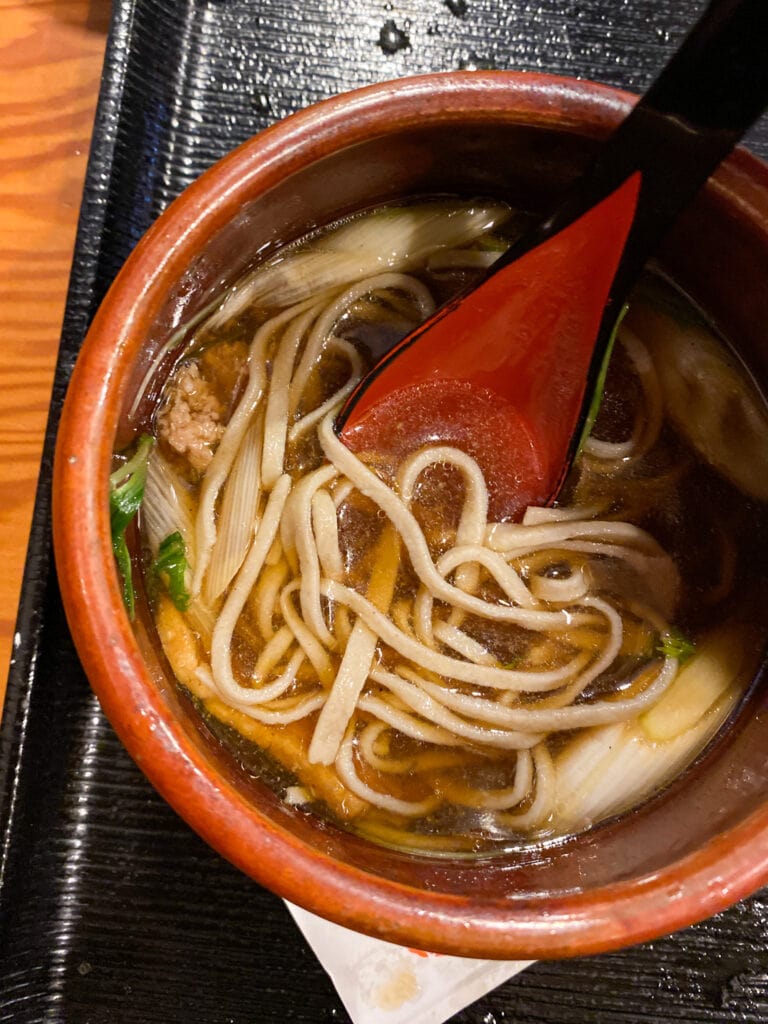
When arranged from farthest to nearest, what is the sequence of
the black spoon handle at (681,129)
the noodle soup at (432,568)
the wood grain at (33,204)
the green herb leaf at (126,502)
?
the wood grain at (33,204) → the noodle soup at (432,568) → the green herb leaf at (126,502) → the black spoon handle at (681,129)

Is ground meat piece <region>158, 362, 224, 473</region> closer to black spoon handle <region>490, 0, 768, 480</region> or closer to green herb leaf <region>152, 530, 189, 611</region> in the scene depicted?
green herb leaf <region>152, 530, 189, 611</region>

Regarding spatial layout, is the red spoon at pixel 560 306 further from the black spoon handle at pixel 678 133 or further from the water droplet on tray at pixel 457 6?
the water droplet on tray at pixel 457 6

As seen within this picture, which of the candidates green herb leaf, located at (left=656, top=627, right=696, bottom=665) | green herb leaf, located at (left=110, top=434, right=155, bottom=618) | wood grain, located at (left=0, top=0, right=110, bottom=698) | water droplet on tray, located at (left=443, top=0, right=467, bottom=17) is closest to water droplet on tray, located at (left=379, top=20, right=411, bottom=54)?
water droplet on tray, located at (left=443, top=0, right=467, bottom=17)

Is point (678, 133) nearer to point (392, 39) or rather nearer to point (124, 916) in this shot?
point (392, 39)

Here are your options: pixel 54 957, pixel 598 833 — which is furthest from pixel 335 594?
pixel 54 957

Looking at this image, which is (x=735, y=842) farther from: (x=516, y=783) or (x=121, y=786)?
(x=121, y=786)

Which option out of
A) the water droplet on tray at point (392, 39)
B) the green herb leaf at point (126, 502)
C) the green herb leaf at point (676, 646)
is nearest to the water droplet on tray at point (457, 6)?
the water droplet on tray at point (392, 39)
